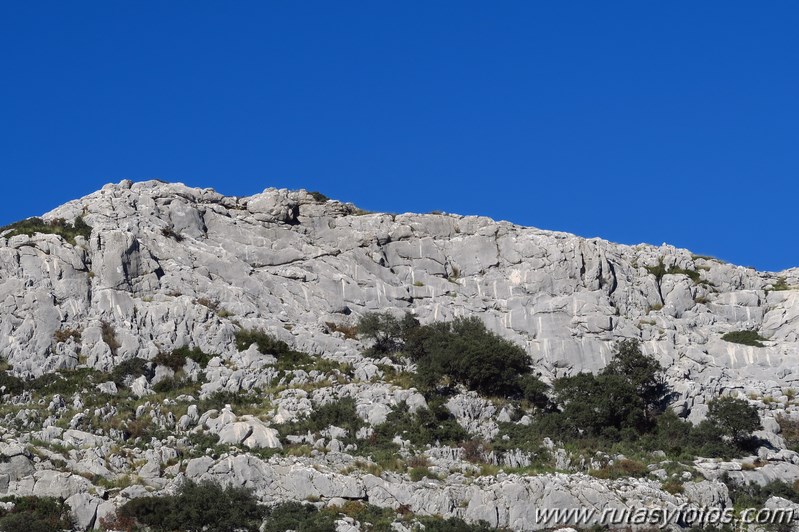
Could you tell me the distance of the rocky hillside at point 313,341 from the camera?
55.6 meters

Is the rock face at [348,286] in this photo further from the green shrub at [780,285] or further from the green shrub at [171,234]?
the green shrub at [780,285]

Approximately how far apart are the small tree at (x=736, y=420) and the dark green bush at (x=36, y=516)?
35479 millimetres

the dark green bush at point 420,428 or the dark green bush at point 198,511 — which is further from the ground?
the dark green bush at point 420,428

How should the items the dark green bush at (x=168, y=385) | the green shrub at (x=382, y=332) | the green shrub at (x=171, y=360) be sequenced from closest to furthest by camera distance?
1. the dark green bush at (x=168, y=385)
2. the green shrub at (x=171, y=360)
3. the green shrub at (x=382, y=332)

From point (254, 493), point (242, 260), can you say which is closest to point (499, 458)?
point (254, 493)

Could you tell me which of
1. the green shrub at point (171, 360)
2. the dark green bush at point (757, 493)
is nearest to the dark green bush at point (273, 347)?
the green shrub at point (171, 360)

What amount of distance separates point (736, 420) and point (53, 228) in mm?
47922

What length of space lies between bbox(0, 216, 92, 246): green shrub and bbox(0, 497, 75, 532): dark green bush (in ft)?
95.0

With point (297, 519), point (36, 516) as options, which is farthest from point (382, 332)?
point (36, 516)

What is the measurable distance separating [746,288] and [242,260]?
126 ft

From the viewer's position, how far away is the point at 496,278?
8431 cm

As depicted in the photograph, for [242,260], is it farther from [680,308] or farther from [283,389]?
[680,308]

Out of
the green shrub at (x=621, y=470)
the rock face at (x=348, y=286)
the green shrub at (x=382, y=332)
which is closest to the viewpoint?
the green shrub at (x=621, y=470)

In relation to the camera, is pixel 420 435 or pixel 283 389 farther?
pixel 283 389
